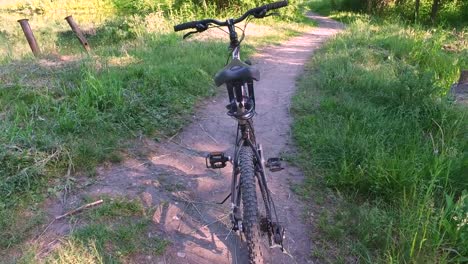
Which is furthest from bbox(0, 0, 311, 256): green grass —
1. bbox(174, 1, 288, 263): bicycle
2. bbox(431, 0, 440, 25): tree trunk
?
bbox(431, 0, 440, 25): tree trunk

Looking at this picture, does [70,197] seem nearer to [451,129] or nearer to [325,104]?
[325,104]

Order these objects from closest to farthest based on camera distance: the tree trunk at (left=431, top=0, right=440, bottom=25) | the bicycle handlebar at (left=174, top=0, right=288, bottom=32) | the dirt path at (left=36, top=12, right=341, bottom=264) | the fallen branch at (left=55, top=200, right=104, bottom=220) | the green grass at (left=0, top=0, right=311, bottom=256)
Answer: the bicycle handlebar at (left=174, top=0, right=288, bottom=32) → the dirt path at (left=36, top=12, right=341, bottom=264) → the fallen branch at (left=55, top=200, right=104, bottom=220) → the green grass at (left=0, top=0, right=311, bottom=256) → the tree trunk at (left=431, top=0, right=440, bottom=25)

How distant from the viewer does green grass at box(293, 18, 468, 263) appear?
2.67m

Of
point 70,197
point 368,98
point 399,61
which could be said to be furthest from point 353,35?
point 70,197

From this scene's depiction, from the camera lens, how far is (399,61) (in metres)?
7.69

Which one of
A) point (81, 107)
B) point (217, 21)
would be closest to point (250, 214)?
point (217, 21)

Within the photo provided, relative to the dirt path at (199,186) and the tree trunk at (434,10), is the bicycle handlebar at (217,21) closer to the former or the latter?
the dirt path at (199,186)

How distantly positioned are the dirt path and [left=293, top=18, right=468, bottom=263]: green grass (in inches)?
9.0

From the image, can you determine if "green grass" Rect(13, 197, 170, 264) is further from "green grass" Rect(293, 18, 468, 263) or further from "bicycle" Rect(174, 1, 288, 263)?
"green grass" Rect(293, 18, 468, 263)

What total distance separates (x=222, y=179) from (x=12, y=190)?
198 cm

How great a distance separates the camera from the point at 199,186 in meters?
3.76

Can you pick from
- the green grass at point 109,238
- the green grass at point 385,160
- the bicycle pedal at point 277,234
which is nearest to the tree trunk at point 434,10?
the green grass at point 385,160

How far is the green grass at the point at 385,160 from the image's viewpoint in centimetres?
267

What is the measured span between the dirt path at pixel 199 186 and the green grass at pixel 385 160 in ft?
0.75
